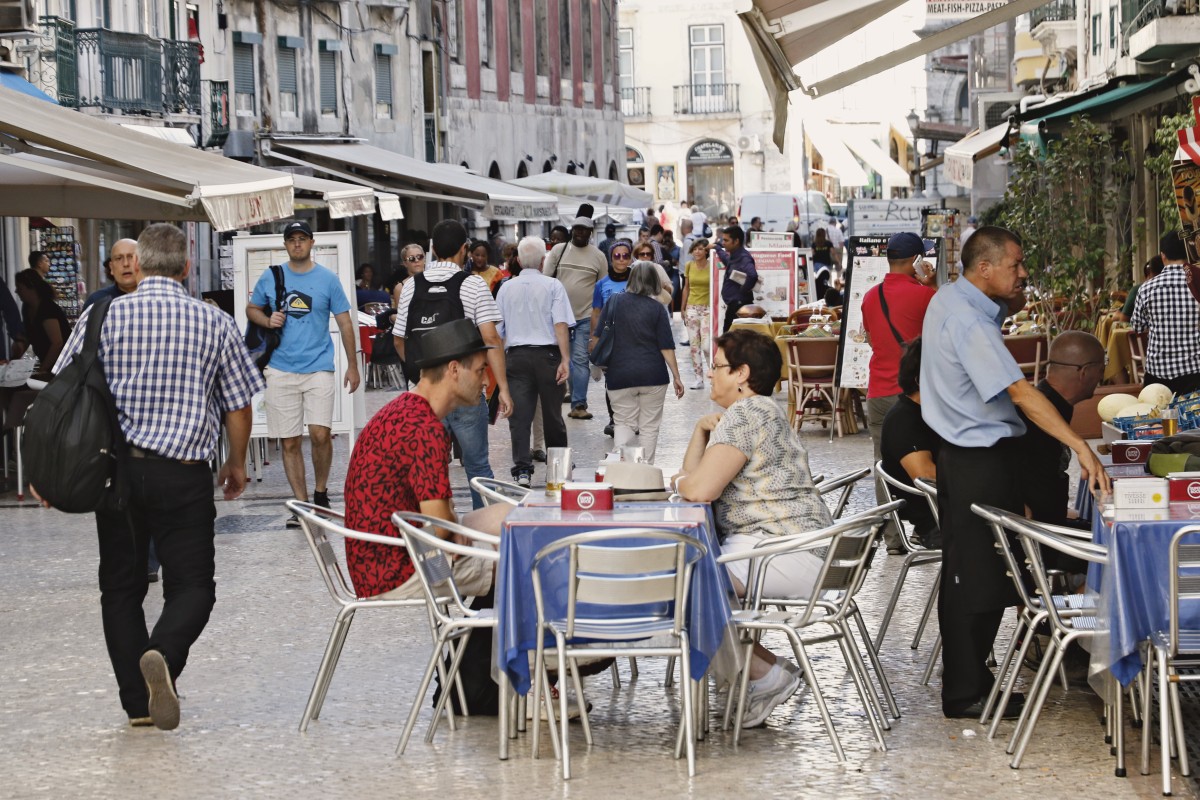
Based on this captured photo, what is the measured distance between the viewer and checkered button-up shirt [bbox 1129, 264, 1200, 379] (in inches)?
478

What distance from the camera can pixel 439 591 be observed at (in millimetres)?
6633

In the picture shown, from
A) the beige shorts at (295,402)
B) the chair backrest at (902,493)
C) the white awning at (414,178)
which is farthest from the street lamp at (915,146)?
the chair backrest at (902,493)

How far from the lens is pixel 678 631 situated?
599cm

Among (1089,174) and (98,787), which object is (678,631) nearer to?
(98,787)

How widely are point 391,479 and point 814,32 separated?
453 cm

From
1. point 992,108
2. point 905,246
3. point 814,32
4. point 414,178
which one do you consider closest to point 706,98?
point 992,108

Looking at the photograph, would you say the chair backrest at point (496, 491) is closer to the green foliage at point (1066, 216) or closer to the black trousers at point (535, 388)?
the black trousers at point (535, 388)

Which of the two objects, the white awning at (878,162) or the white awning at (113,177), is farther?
the white awning at (878,162)

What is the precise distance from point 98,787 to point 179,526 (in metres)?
1.05

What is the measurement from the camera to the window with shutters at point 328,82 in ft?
119

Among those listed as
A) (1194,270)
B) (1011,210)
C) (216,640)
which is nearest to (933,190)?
(1011,210)

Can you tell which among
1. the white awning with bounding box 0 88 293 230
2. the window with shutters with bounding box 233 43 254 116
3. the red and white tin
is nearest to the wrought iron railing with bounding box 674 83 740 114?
the window with shutters with bounding box 233 43 254 116

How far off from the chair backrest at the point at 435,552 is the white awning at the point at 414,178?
73.8 ft

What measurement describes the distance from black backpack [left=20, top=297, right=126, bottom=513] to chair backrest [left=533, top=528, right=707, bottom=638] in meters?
1.63
